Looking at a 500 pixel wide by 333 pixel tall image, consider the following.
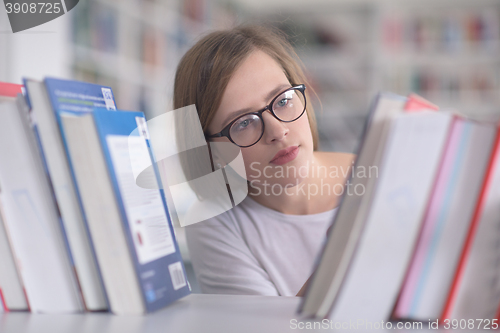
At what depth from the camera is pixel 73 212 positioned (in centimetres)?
47

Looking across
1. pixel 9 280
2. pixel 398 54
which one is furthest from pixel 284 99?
pixel 398 54

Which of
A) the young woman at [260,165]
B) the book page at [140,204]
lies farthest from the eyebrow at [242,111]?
the book page at [140,204]

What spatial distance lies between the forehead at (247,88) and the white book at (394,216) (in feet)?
2.04

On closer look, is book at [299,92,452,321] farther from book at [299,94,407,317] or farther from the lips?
the lips

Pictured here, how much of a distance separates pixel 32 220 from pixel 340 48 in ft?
11.7

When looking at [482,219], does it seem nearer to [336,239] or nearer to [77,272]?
[336,239]

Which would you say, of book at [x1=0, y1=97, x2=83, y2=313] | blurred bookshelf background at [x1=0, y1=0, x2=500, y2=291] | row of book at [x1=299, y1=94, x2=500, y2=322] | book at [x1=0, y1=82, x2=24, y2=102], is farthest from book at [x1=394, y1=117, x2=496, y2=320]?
blurred bookshelf background at [x1=0, y1=0, x2=500, y2=291]

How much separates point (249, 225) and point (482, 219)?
810mm

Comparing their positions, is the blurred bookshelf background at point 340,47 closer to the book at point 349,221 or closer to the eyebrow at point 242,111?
the eyebrow at point 242,111

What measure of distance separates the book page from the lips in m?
0.52

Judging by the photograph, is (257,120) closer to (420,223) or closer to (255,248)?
(255,248)

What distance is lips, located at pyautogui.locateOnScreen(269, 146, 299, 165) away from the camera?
1.01 metres

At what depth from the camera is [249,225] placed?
1.15m

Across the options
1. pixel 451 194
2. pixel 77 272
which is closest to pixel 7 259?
pixel 77 272
